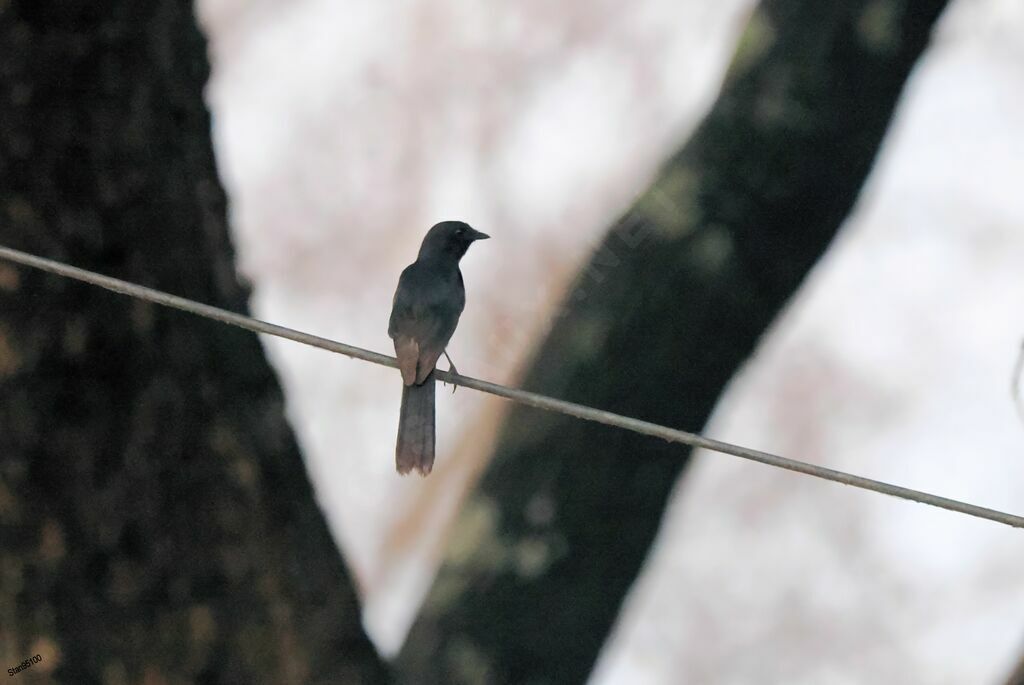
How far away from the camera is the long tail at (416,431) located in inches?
164

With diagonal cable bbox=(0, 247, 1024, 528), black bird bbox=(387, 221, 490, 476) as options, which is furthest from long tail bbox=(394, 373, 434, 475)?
diagonal cable bbox=(0, 247, 1024, 528)

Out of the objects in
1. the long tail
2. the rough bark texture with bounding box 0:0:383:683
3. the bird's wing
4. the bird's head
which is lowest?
the rough bark texture with bounding box 0:0:383:683

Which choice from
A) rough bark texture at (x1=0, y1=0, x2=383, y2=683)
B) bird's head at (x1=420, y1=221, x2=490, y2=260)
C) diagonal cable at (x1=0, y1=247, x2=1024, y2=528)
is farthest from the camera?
bird's head at (x1=420, y1=221, x2=490, y2=260)

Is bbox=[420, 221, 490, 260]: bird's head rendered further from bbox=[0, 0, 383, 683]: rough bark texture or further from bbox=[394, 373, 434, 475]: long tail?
bbox=[0, 0, 383, 683]: rough bark texture

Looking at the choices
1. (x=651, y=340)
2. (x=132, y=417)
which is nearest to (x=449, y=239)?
(x=651, y=340)

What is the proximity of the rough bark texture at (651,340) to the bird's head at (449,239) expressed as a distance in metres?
0.80

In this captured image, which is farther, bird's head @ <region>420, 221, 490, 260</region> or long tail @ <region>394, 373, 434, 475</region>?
bird's head @ <region>420, 221, 490, 260</region>

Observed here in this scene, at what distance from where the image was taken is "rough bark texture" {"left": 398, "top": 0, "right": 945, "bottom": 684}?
13.9 feet

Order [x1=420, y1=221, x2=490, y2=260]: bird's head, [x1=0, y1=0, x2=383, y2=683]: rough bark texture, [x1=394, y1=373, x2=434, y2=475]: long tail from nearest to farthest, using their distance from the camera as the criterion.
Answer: [x1=0, y1=0, x2=383, y2=683]: rough bark texture < [x1=394, y1=373, x2=434, y2=475]: long tail < [x1=420, y1=221, x2=490, y2=260]: bird's head

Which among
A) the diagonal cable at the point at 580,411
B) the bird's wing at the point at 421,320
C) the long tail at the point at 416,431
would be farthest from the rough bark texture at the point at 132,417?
the bird's wing at the point at 421,320

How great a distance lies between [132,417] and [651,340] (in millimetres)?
1467

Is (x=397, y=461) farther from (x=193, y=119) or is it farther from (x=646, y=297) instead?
(x=193, y=119)

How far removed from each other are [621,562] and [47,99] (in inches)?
76.4

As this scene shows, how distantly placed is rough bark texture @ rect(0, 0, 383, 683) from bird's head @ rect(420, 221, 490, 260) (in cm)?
138
